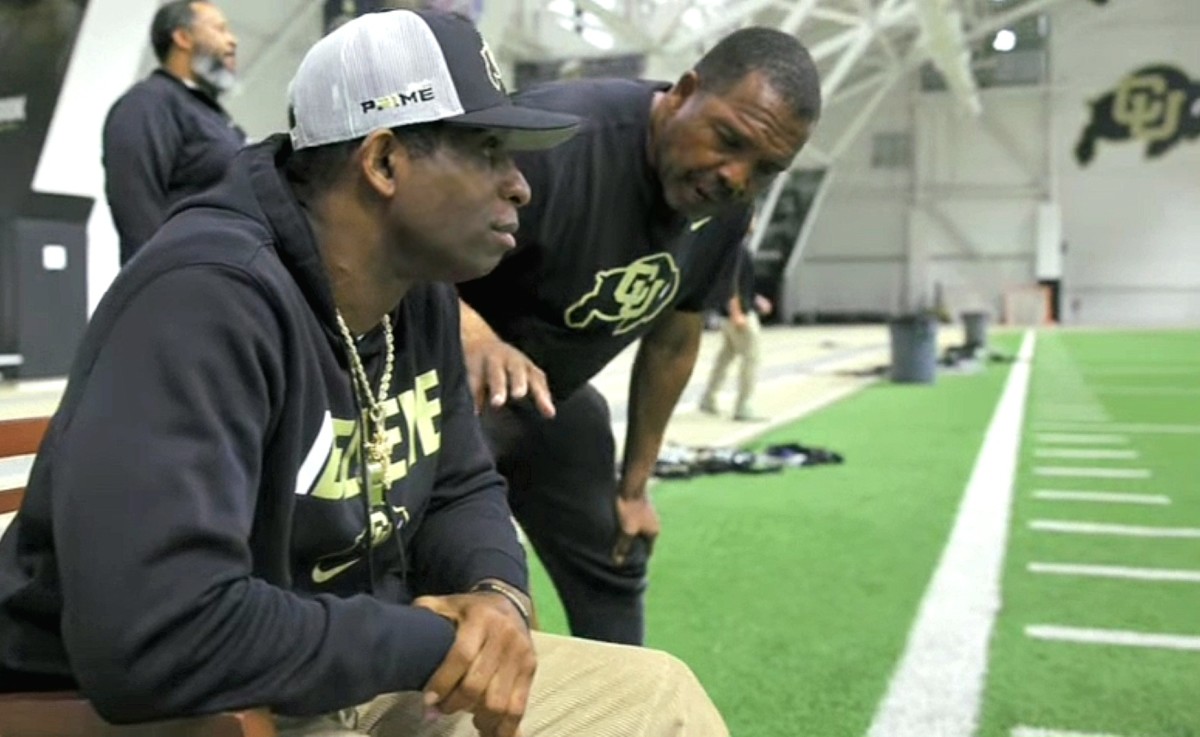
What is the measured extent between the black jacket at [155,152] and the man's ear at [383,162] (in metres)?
2.10

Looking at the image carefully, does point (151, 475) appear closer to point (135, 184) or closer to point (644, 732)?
point (644, 732)

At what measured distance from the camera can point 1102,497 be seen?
566cm

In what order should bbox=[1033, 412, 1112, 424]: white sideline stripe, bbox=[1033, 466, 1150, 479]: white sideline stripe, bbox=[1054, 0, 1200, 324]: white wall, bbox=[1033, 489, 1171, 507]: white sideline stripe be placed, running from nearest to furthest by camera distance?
bbox=[1033, 489, 1171, 507]: white sideline stripe
bbox=[1033, 466, 1150, 479]: white sideline stripe
bbox=[1033, 412, 1112, 424]: white sideline stripe
bbox=[1054, 0, 1200, 324]: white wall

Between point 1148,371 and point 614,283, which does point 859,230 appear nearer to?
point 1148,371

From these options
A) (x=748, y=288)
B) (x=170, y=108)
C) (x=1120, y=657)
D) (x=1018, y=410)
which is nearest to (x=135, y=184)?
(x=170, y=108)

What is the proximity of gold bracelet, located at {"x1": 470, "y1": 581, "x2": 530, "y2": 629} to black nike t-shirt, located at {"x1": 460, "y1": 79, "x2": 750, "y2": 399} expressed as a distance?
3.02 ft

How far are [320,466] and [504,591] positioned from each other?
1.16 feet

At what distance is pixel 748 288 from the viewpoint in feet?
29.1

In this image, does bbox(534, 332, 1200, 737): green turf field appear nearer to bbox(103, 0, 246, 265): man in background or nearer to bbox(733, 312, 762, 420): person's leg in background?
bbox(733, 312, 762, 420): person's leg in background

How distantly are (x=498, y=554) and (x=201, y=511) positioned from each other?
630 millimetres

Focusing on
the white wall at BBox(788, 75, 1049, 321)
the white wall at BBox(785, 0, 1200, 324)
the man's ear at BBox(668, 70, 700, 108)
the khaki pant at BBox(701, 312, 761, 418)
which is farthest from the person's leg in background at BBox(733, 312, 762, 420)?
the white wall at BBox(785, 0, 1200, 324)

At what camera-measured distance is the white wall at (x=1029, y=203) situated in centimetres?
3136

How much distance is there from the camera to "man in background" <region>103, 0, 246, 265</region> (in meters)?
3.35

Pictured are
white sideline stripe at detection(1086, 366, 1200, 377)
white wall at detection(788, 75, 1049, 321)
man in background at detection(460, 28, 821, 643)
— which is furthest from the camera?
white wall at detection(788, 75, 1049, 321)
